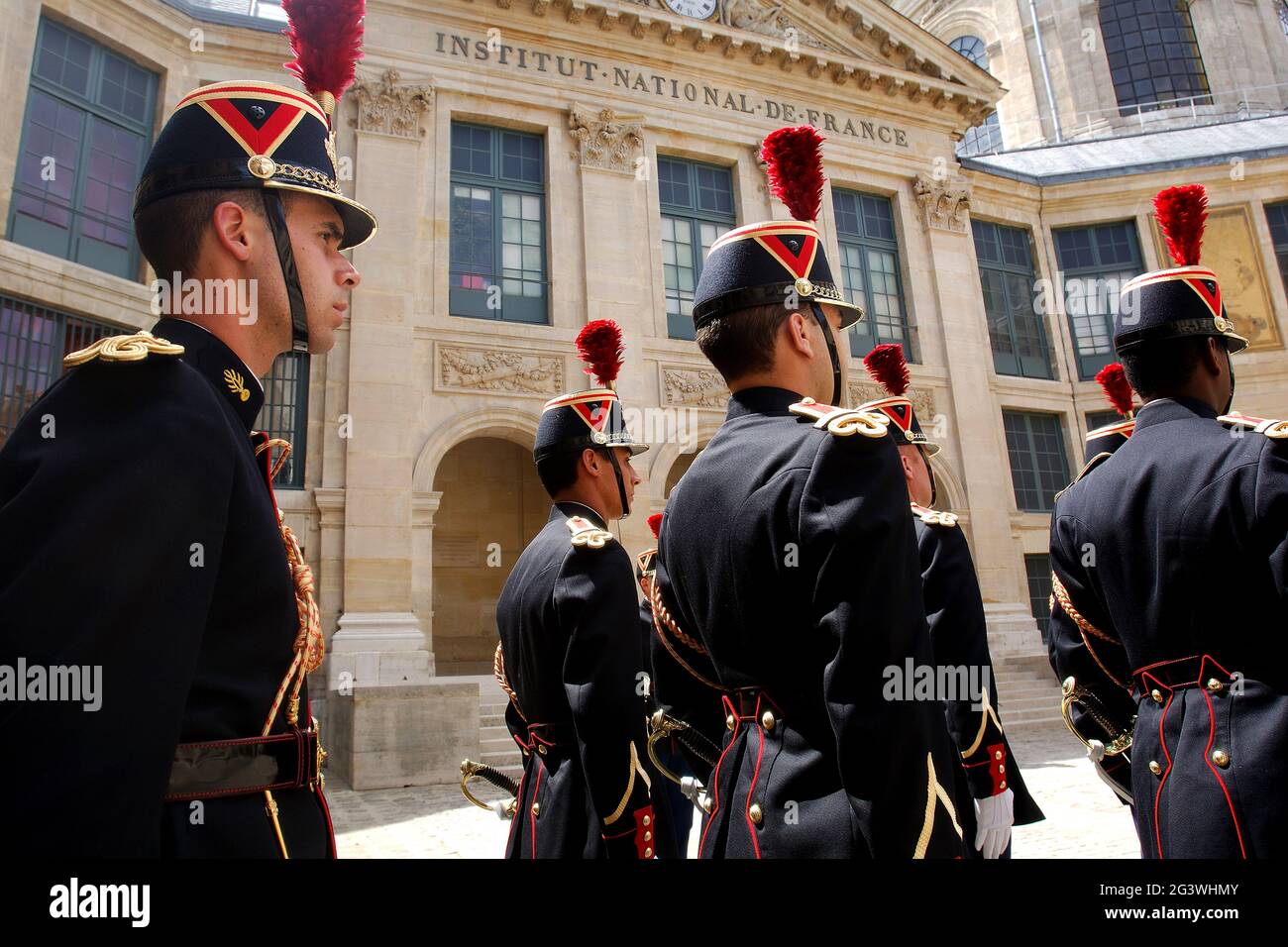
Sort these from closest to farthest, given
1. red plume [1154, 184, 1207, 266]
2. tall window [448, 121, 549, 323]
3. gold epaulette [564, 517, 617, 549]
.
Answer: gold epaulette [564, 517, 617, 549] < red plume [1154, 184, 1207, 266] < tall window [448, 121, 549, 323]

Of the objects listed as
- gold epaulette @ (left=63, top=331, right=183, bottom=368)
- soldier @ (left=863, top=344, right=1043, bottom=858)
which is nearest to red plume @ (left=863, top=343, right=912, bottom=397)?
soldier @ (left=863, top=344, right=1043, bottom=858)

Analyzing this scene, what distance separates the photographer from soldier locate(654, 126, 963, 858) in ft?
5.23

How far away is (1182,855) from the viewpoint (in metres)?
2.35

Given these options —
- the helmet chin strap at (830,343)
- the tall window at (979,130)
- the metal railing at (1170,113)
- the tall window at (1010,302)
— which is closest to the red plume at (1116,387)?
the helmet chin strap at (830,343)

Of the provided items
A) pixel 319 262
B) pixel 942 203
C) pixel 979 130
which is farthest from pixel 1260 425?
pixel 979 130

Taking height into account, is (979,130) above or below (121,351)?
above

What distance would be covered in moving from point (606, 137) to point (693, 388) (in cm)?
515

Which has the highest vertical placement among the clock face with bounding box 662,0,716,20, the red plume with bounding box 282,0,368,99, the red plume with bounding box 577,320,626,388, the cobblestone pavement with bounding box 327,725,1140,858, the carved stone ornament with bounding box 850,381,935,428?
the clock face with bounding box 662,0,716,20

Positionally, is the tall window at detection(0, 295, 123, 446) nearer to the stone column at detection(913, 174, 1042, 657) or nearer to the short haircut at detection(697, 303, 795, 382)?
the short haircut at detection(697, 303, 795, 382)

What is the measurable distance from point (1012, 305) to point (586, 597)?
20028 millimetres

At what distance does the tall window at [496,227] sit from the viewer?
14820 millimetres

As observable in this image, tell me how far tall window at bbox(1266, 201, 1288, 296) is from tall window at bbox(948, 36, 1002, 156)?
38.7 ft

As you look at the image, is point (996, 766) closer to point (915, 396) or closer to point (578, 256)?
point (578, 256)

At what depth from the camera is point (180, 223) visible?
Answer: 1.76m
